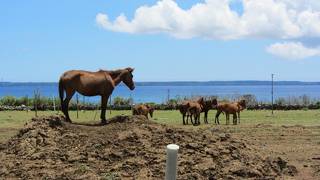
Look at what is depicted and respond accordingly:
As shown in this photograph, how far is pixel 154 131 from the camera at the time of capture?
15.7 m

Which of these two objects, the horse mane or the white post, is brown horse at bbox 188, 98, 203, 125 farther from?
the white post

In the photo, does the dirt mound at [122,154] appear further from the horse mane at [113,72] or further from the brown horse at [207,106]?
the brown horse at [207,106]

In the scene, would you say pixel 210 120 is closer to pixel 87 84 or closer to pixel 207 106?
pixel 207 106

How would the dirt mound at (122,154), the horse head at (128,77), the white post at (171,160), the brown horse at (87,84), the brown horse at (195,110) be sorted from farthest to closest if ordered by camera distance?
the brown horse at (195,110)
the horse head at (128,77)
the brown horse at (87,84)
the dirt mound at (122,154)
the white post at (171,160)

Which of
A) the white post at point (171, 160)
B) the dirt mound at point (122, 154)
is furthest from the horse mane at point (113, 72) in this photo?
the white post at point (171, 160)

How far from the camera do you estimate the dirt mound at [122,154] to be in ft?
44.1

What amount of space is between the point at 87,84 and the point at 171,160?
11.3 meters

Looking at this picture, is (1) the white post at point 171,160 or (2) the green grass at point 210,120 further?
(2) the green grass at point 210,120

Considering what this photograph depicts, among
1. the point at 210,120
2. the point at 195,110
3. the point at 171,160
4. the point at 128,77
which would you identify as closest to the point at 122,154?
the point at 128,77

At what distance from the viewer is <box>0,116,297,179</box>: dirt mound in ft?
44.1

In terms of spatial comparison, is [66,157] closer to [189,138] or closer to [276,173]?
[189,138]

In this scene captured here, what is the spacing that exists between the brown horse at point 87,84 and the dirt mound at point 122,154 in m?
1.58

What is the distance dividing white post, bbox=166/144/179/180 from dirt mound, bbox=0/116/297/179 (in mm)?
5933

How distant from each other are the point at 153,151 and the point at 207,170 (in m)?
1.50
